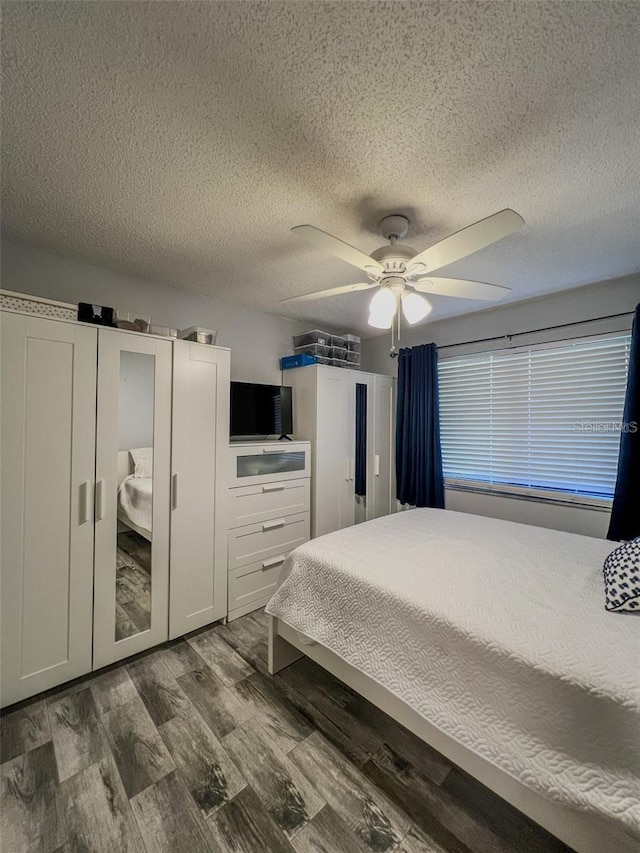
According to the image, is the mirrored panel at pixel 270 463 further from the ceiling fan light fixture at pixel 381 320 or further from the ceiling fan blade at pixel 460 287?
the ceiling fan blade at pixel 460 287

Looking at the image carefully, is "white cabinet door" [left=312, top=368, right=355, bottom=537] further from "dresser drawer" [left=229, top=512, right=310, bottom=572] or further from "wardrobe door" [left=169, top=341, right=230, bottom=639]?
"wardrobe door" [left=169, top=341, right=230, bottom=639]

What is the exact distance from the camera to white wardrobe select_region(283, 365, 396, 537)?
120 inches

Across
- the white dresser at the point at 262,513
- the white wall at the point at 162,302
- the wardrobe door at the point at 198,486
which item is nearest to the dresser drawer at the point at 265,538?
the white dresser at the point at 262,513

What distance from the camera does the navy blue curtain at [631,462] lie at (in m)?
2.26

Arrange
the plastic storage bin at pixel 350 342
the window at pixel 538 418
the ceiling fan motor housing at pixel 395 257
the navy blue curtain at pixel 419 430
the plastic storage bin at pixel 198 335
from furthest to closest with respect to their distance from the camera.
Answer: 1. the plastic storage bin at pixel 350 342
2. the navy blue curtain at pixel 419 430
3. the window at pixel 538 418
4. the plastic storage bin at pixel 198 335
5. the ceiling fan motor housing at pixel 395 257

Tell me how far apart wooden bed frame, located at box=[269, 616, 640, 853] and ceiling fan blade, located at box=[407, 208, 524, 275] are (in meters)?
1.75

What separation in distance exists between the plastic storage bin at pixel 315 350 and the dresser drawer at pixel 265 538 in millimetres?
1516

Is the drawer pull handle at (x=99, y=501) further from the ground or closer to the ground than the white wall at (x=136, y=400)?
closer to the ground

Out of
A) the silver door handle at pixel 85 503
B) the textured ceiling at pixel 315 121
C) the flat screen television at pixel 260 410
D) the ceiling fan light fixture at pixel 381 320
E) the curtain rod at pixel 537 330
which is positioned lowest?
the silver door handle at pixel 85 503

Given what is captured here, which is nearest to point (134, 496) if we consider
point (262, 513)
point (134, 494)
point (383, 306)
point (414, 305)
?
point (134, 494)

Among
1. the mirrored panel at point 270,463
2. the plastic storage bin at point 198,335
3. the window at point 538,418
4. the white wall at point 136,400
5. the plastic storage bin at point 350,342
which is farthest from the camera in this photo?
the plastic storage bin at point 350,342

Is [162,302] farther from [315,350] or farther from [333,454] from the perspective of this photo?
[333,454]

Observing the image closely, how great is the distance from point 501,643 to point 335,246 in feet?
5.20

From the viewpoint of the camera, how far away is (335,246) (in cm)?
139
